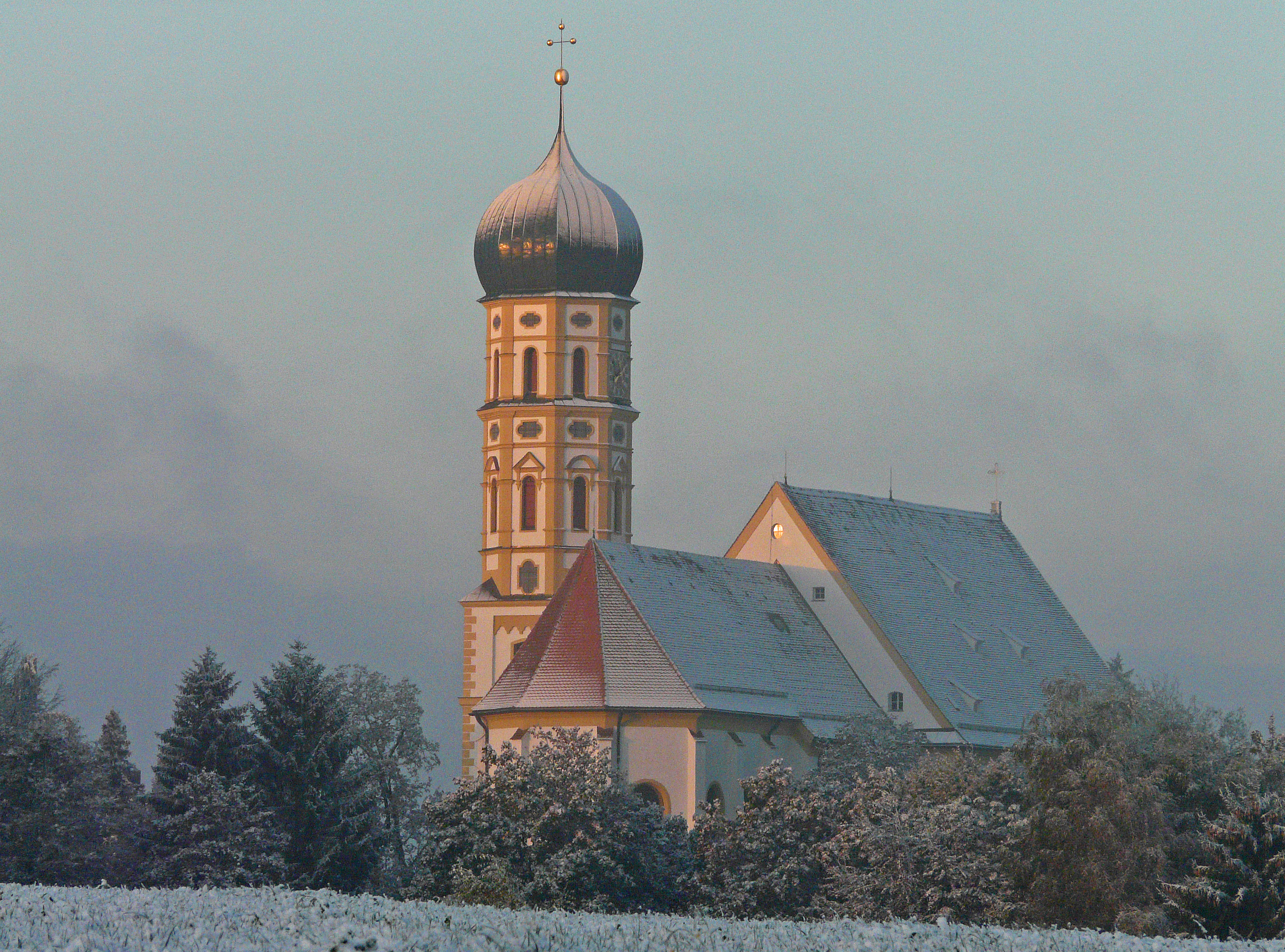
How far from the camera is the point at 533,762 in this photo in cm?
4916

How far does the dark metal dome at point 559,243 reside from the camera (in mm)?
84250

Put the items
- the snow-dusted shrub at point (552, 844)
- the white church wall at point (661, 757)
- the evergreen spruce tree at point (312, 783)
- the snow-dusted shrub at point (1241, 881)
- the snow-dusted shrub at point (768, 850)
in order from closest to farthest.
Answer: the snow-dusted shrub at point (1241, 881), the snow-dusted shrub at point (552, 844), the snow-dusted shrub at point (768, 850), the evergreen spruce tree at point (312, 783), the white church wall at point (661, 757)

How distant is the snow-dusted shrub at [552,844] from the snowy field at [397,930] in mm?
19340

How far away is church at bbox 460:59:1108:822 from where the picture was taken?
→ 60062mm

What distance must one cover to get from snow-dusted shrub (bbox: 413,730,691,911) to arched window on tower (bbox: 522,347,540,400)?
35.0 metres

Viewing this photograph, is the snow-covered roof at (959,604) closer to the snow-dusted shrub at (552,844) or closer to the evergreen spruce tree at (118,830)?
the snow-dusted shrub at (552,844)

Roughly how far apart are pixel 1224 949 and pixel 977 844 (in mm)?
22081

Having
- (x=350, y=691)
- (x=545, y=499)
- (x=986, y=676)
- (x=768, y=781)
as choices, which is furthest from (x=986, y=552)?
(x=768, y=781)

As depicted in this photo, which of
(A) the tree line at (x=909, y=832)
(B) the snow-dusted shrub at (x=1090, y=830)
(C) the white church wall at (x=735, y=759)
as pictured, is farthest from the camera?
(C) the white church wall at (x=735, y=759)

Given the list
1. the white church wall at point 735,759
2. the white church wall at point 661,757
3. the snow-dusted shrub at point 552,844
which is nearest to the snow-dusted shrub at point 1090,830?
the snow-dusted shrub at point 552,844

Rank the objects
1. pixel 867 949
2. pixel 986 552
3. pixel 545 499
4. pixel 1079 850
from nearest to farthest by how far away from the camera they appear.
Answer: pixel 867 949 → pixel 1079 850 → pixel 986 552 → pixel 545 499

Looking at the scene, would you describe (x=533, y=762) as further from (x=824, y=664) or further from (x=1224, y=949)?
(x=1224, y=949)

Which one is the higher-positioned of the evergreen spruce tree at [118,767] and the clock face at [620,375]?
the clock face at [620,375]

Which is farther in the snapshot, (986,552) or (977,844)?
(986,552)
